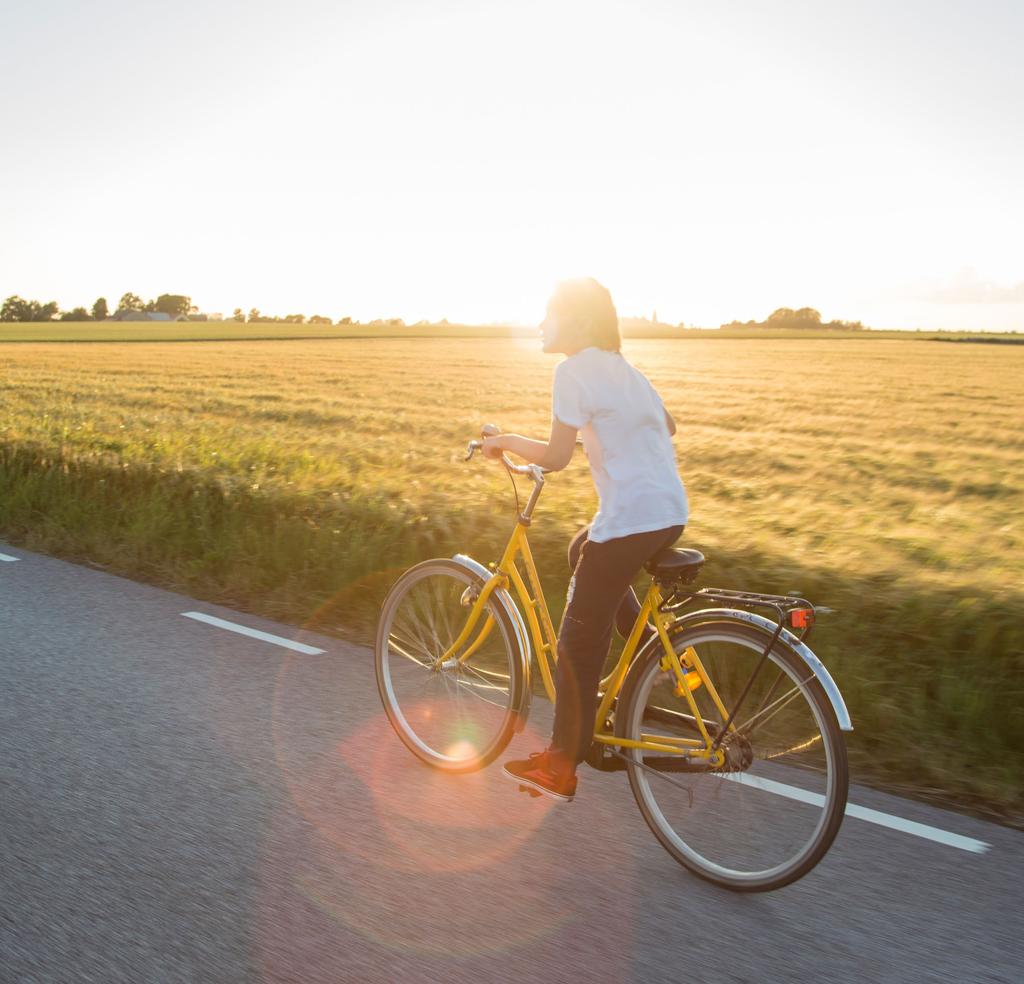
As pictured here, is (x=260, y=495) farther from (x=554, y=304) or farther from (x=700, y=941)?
(x=700, y=941)

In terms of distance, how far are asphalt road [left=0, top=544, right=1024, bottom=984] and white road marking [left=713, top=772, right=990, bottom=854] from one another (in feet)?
0.15

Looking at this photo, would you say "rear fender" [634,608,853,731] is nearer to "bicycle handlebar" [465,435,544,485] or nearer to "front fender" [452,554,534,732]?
"front fender" [452,554,534,732]

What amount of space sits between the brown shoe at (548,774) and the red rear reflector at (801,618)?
106 centimetres

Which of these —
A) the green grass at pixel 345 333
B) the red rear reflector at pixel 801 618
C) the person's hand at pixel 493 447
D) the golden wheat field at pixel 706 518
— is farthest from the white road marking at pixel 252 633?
the green grass at pixel 345 333

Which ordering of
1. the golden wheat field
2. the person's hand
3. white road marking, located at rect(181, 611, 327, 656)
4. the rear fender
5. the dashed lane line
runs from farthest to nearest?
1. white road marking, located at rect(181, 611, 327, 656)
2. the golden wheat field
3. the person's hand
4. the dashed lane line
5. the rear fender

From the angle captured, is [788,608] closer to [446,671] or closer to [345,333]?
[446,671]

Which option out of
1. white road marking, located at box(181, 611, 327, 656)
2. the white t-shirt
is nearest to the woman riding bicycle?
the white t-shirt

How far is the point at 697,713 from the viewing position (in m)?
Answer: 3.58

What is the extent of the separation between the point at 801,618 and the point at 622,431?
0.87 meters

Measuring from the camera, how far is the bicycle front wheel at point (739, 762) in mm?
3275

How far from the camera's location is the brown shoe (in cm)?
377

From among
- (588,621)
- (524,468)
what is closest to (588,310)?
(524,468)

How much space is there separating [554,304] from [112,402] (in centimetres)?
2190

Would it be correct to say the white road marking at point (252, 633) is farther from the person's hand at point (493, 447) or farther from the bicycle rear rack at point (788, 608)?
the bicycle rear rack at point (788, 608)
